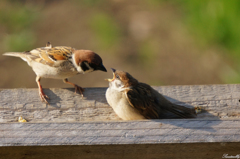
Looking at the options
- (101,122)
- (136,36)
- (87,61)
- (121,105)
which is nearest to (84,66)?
(87,61)

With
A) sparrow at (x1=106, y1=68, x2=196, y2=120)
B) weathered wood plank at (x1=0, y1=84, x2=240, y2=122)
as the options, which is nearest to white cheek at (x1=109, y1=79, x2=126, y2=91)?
sparrow at (x1=106, y1=68, x2=196, y2=120)

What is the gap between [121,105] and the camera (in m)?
2.36

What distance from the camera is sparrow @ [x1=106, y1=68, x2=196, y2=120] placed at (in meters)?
2.37

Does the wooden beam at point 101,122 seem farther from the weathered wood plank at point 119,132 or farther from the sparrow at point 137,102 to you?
the sparrow at point 137,102

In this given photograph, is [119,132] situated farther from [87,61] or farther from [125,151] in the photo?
[87,61]

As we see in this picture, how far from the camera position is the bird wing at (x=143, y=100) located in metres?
2.38

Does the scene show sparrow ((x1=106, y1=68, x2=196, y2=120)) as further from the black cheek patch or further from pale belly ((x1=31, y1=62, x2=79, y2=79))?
pale belly ((x1=31, y1=62, x2=79, y2=79))

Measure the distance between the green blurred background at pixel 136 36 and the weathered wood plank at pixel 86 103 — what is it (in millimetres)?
1605

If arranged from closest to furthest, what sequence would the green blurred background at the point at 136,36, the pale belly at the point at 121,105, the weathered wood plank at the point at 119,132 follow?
the weathered wood plank at the point at 119,132 → the pale belly at the point at 121,105 → the green blurred background at the point at 136,36

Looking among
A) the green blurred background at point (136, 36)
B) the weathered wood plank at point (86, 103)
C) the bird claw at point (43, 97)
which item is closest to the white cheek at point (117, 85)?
the weathered wood plank at point (86, 103)

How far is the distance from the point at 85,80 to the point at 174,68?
119 cm

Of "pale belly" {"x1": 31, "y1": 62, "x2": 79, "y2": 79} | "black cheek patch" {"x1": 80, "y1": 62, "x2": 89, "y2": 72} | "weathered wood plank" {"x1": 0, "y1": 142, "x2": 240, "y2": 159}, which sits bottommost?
"weathered wood plank" {"x1": 0, "y1": 142, "x2": 240, "y2": 159}

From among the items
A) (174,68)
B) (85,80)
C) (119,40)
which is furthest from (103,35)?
(174,68)

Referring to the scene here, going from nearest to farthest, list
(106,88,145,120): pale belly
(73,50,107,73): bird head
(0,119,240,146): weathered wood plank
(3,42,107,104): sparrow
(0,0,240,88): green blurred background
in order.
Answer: (0,119,240,146): weathered wood plank < (106,88,145,120): pale belly < (73,50,107,73): bird head < (3,42,107,104): sparrow < (0,0,240,88): green blurred background
